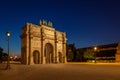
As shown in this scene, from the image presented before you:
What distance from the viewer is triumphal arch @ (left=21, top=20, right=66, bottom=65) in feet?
154

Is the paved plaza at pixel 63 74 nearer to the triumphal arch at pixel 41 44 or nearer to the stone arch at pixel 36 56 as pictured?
the triumphal arch at pixel 41 44

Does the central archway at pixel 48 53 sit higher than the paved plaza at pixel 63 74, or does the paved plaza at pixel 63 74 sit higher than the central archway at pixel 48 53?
the central archway at pixel 48 53

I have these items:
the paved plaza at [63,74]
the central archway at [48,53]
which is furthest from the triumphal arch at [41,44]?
the paved plaza at [63,74]

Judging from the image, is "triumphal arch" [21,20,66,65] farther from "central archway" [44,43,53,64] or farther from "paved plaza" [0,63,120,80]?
"paved plaza" [0,63,120,80]

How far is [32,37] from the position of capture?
47.4 meters

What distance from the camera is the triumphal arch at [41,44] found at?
154 ft

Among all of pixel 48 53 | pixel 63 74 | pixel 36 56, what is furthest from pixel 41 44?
pixel 63 74

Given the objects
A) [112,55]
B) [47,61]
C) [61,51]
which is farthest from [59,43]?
[112,55]

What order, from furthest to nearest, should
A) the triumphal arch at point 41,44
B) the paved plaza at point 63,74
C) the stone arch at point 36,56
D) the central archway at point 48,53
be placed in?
1. the central archway at point 48,53
2. the stone arch at point 36,56
3. the triumphal arch at point 41,44
4. the paved plaza at point 63,74

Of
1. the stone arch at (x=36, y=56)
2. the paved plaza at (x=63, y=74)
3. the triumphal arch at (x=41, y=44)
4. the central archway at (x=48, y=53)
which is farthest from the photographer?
the central archway at (x=48, y=53)

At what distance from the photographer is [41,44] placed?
50594mm

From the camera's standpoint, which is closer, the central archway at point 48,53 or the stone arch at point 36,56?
the stone arch at point 36,56

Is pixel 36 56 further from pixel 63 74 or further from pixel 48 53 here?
pixel 63 74

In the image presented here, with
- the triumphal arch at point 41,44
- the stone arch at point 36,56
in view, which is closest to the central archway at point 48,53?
the triumphal arch at point 41,44
